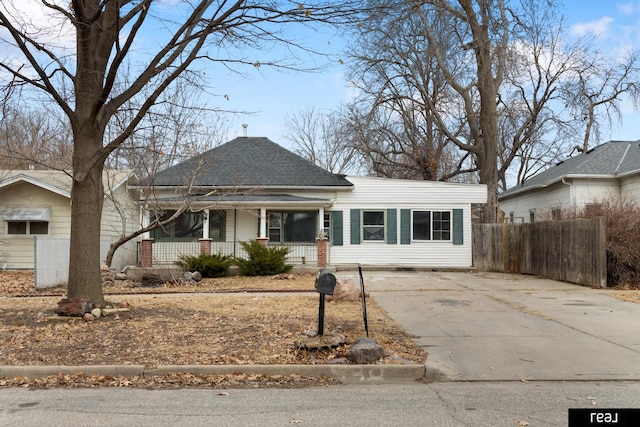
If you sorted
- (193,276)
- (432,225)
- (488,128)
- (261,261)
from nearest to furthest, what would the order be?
(193,276)
(261,261)
(432,225)
(488,128)

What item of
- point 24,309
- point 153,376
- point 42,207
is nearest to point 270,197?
point 42,207

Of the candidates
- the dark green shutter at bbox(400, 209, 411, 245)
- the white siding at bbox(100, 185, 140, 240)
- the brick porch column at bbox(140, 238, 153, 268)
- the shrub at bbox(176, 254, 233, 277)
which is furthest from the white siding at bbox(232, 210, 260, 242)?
the dark green shutter at bbox(400, 209, 411, 245)

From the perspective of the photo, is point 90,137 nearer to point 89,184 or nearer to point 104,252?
point 89,184

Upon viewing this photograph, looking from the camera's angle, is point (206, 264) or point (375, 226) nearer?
point (206, 264)

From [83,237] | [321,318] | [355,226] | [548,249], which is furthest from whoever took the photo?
[355,226]

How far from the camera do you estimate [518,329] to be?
910 centimetres

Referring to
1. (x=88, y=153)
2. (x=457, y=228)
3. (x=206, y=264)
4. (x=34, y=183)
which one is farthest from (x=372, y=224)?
(x=88, y=153)

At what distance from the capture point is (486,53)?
25062mm

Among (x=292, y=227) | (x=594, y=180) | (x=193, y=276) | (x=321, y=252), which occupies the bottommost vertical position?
(x=193, y=276)

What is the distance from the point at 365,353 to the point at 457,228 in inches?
654

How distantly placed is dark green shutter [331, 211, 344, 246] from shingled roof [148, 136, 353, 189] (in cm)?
126

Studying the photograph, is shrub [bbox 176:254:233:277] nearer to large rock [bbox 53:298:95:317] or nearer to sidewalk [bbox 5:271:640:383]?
sidewalk [bbox 5:271:640:383]

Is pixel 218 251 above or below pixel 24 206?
below

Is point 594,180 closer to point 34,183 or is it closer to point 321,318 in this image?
point 321,318
